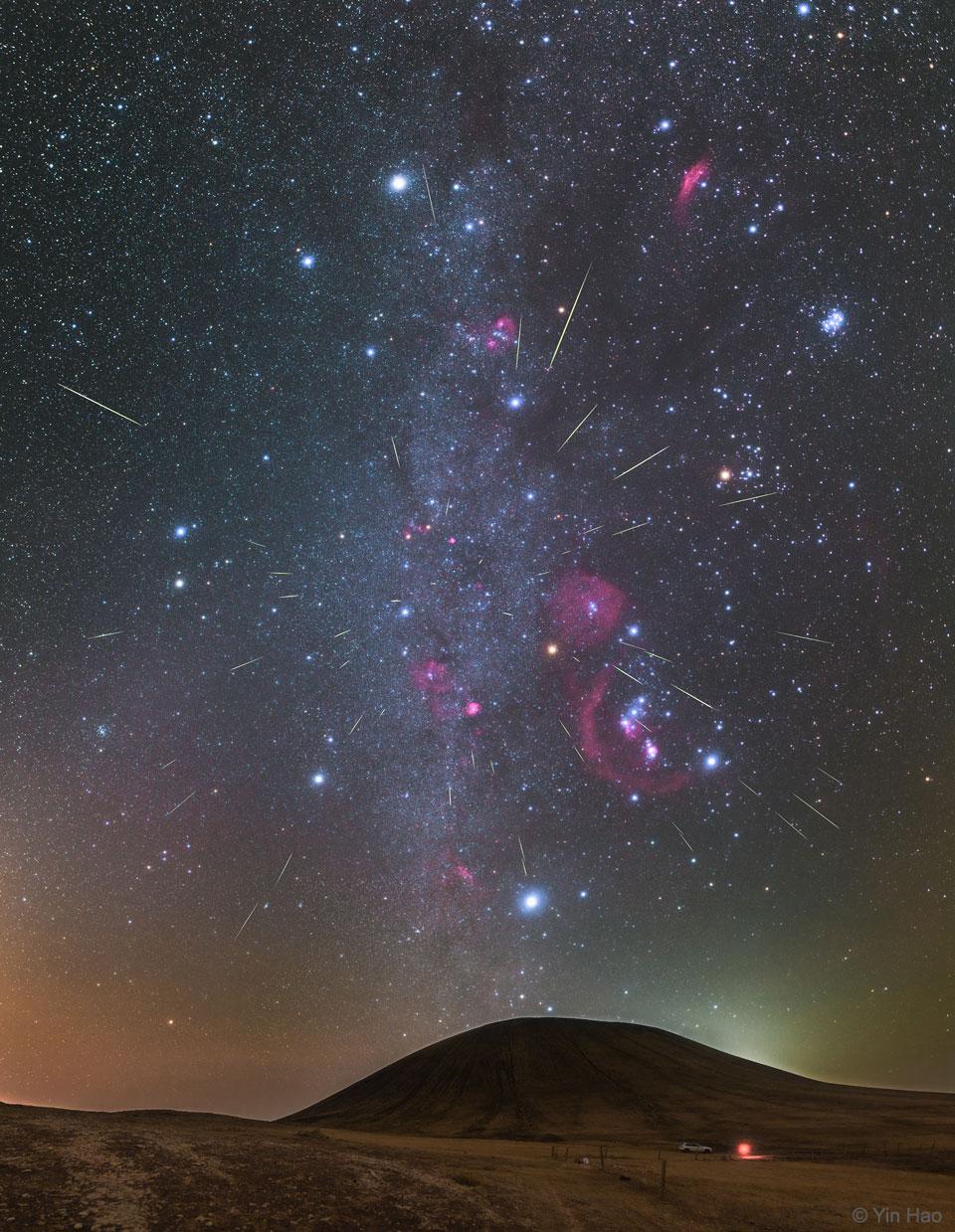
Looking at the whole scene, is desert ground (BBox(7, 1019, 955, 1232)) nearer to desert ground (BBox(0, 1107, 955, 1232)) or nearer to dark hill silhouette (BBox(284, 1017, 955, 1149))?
desert ground (BBox(0, 1107, 955, 1232))

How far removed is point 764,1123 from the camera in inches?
2174

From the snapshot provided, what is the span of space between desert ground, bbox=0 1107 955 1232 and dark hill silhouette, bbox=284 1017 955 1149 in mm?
22551

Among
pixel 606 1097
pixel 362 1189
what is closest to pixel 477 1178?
pixel 362 1189

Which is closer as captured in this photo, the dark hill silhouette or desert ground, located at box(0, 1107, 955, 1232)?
desert ground, located at box(0, 1107, 955, 1232)

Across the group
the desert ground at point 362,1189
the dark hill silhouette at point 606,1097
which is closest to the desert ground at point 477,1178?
the desert ground at point 362,1189

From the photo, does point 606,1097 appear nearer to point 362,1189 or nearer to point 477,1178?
point 477,1178

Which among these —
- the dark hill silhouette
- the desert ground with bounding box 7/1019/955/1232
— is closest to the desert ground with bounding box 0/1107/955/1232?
the desert ground with bounding box 7/1019/955/1232

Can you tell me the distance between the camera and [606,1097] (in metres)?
76.3

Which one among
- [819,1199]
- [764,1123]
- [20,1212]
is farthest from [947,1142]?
[20,1212]

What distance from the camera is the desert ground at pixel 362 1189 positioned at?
52.3ft

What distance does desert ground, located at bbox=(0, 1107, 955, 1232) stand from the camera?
1593 centimetres

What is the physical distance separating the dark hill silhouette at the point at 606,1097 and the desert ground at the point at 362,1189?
2255 cm

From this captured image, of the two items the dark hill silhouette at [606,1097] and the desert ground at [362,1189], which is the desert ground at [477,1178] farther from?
the dark hill silhouette at [606,1097]

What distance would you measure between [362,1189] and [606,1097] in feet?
227
